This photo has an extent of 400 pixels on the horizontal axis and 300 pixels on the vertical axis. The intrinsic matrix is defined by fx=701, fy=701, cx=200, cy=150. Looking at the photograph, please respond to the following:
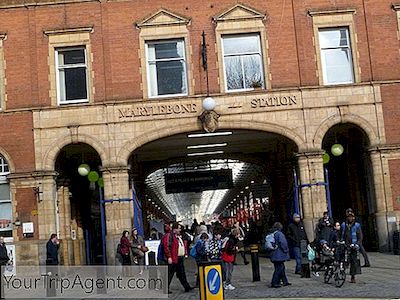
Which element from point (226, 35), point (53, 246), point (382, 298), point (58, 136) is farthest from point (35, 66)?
point (382, 298)

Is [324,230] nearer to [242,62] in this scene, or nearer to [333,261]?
[333,261]

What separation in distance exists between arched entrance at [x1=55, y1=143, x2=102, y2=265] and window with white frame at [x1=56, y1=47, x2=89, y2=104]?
5.85ft

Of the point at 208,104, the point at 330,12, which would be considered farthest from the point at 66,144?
the point at 330,12

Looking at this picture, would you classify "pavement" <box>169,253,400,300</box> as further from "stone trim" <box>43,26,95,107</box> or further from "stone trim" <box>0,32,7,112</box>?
"stone trim" <box>0,32,7,112</box>

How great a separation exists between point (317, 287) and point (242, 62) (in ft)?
36.8

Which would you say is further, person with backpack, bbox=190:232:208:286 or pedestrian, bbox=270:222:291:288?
person with backpack, bbox=190:232:208:286

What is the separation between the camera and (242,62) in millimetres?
25516

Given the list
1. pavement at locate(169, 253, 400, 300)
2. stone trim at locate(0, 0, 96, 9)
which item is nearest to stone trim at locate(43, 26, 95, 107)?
stone trim at locate(0, 0, 96, 9)

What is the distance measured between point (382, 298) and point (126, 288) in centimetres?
687

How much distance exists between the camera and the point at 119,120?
2495cm

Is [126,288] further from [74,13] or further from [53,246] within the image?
[74,13]

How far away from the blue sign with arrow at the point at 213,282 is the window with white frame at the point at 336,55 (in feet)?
47.2

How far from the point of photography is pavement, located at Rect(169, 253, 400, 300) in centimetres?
1488

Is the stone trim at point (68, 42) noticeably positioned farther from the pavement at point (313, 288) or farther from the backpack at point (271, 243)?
the backpack at point (271, 243)
